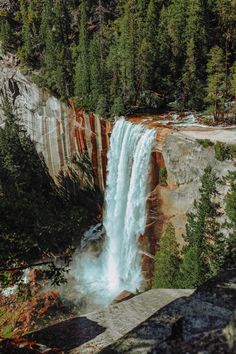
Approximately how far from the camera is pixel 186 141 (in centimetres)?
2781

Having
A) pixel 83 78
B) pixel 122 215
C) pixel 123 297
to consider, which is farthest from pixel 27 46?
pixel 123 297

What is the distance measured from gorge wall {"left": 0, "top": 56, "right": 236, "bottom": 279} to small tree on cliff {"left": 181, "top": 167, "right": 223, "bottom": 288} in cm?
89

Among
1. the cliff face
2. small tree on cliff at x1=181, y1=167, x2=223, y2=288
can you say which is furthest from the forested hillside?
small tree on cliff at x1=181, y1=167, x2=223, y2=288

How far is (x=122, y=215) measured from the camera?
114 ft

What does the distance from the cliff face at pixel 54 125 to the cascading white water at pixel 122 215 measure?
112 inches

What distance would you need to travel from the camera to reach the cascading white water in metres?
31.0

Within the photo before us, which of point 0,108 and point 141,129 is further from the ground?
point 0,108

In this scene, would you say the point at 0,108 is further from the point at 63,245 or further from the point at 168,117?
the point at 63,245

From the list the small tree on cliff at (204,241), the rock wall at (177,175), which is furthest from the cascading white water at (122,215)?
the small tree on cliff at (204,241)

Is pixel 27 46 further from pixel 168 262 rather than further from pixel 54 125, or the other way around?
pixel 168 262

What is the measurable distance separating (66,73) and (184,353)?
4236cm

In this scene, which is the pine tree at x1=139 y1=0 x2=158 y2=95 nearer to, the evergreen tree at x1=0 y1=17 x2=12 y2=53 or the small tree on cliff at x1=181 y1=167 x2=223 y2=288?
the small tree on cliff at x1=181 y1=167 x2=223 y2=288

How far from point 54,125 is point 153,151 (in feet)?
60.0

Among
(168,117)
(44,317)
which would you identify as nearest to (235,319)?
(44,317)
